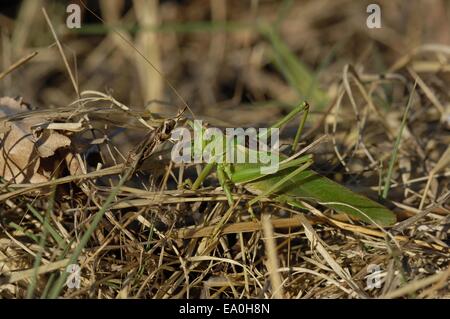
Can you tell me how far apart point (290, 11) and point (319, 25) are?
198 mm

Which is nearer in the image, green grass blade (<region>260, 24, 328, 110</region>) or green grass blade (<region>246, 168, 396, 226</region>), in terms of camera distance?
green grass blade (<region>246, 168, 396, 226</region>)

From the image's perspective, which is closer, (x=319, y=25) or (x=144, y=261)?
Result: (x=144, y=261)

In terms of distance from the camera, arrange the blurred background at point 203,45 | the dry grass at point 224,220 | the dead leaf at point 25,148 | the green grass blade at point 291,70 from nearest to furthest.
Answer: the dry grass at point 224,220 < the dead leaf at point 25,148 < the green grass blade at point 291,70 < the blurred background at point 203,45

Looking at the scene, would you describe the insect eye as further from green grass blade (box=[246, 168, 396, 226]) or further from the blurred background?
the blurred background

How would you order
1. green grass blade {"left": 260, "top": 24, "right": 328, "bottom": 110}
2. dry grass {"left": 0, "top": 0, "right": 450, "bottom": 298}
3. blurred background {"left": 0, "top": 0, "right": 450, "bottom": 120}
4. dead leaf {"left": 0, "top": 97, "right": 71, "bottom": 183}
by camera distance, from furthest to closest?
blurred background {"left": 0, "top": 0, "right": 450, "bottom": 120} < green grass blade {"left": 260, "top": 24, "right": 328, "bottom": 110} < dead leaf {"left": 0, "top": 97, "right": 71, "bottom": 183} < dry grass {"left": 0, "top": 0, "right": 450, "bottom": 298}

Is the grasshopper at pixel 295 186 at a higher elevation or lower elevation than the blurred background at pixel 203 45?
lower

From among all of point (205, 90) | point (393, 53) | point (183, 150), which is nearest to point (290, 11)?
point (393, 53)

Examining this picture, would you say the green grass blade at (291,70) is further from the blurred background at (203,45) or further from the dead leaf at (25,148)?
the dead leaf at (25,148)

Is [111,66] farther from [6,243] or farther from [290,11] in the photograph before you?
[6,243]

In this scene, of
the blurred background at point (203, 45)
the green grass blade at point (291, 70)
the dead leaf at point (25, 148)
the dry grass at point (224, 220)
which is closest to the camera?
the dry grass at point (224, 220)

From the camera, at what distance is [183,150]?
1638 millimetres

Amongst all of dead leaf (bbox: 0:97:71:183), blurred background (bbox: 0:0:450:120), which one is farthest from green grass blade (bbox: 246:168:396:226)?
blurred background (bbox: 0:0:450:120)

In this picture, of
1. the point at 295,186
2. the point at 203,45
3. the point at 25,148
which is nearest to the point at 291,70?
the point at 203,45

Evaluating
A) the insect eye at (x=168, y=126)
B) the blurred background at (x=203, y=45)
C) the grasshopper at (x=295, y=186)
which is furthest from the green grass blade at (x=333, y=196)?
the blurred background at (x=203, y=45)
